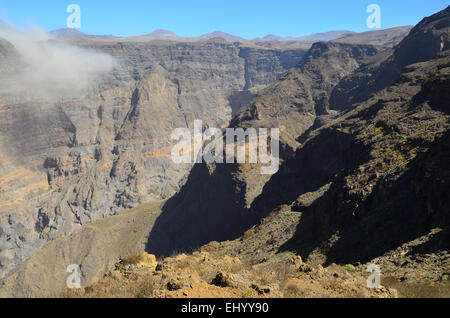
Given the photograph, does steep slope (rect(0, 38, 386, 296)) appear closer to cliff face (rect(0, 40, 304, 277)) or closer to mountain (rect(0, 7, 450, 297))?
mountain (rect(0, 7, 450, 297))

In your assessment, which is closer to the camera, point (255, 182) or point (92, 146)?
point (255, 182)
